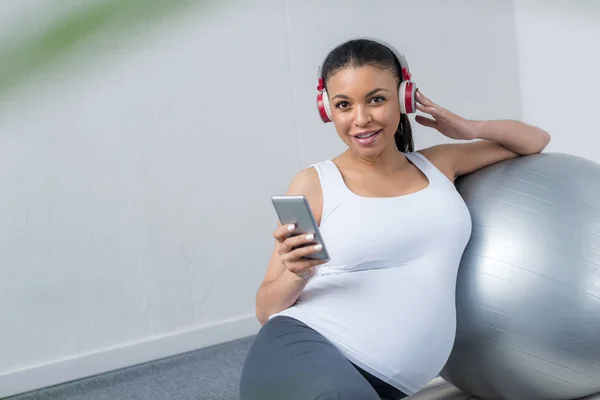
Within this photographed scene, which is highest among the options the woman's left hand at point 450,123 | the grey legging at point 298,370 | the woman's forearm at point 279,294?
the woman's left hand at point 450,123

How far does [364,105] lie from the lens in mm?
1519

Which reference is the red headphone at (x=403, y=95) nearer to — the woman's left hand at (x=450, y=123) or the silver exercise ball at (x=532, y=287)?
the woman's left hand at (x=450, y=123)

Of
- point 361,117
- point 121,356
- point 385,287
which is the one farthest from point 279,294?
point 121,356

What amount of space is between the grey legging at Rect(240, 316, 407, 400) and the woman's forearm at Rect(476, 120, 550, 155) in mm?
633

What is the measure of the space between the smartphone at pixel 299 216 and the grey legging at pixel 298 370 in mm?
197

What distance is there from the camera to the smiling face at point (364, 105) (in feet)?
4.96

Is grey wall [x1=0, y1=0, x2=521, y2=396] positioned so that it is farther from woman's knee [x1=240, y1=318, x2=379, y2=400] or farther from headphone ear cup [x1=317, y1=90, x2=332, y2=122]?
woman's knee [x1=240, y1=318, x2=379, y2=400]

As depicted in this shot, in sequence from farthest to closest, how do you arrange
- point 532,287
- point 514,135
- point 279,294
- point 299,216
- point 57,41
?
point 514,135, point 532,287, point 279,294, point 299,216, point 57,41

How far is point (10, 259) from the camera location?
2.62 meters

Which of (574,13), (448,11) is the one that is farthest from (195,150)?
(574,13)

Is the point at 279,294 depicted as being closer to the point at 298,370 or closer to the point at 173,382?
the point at 298,370

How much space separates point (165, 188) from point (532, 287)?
5.55ft

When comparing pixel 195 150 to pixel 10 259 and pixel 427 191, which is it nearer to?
pixel 10 259

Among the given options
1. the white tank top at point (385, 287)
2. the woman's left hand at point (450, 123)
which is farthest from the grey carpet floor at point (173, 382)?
the woman's left hand at point (450, 123)
